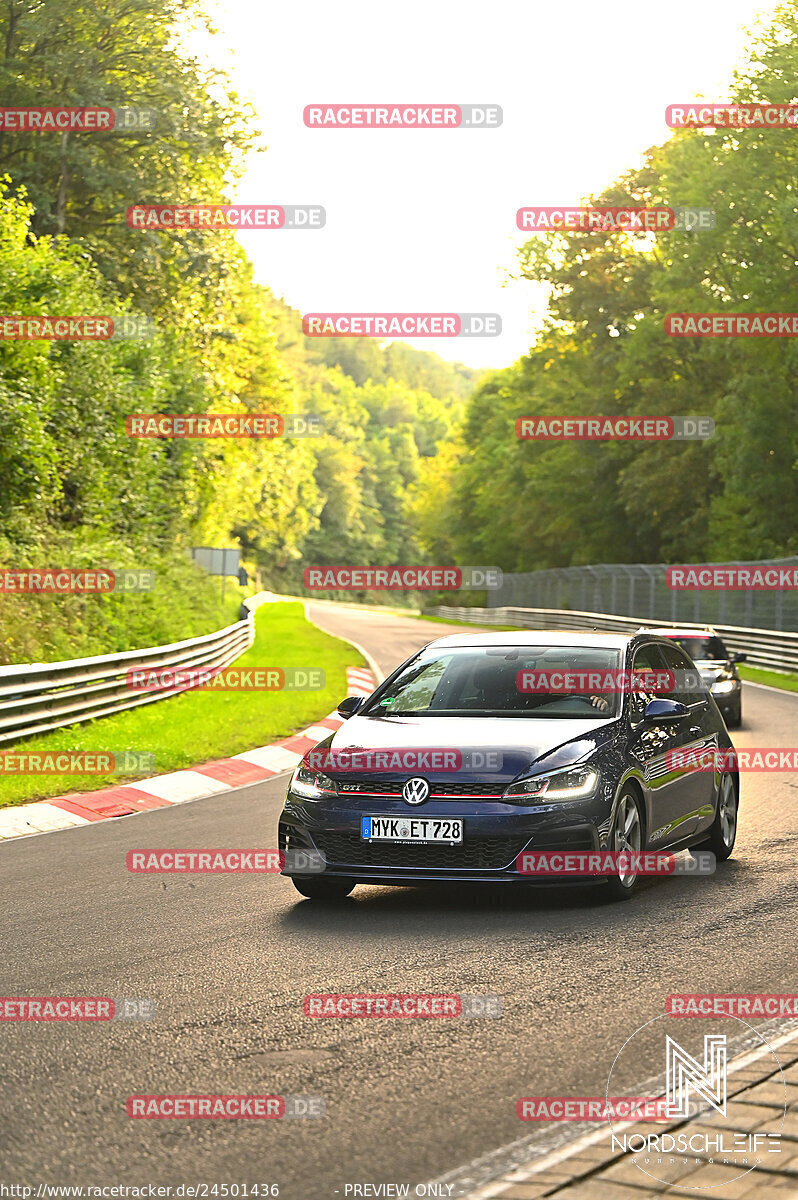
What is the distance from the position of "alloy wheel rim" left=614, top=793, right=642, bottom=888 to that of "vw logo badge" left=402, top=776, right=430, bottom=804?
112 centimetres

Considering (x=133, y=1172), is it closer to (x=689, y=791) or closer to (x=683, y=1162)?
(x=683, y=1162)

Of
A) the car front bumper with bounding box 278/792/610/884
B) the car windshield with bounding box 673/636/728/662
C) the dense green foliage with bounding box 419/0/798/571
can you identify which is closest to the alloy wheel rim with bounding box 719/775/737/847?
the car front bumper with bounding box 278/792/610/884

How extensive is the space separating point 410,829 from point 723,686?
14119mm

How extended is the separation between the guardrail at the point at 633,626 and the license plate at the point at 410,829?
8.88 ft

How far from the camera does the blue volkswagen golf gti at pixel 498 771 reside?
8062 millimetres

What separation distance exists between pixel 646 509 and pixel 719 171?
1580cm

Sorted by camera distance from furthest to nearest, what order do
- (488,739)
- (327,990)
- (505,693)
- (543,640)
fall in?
(543,640) < (505,693) < (488,739) < (327,990)

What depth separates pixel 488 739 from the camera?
27.6 feet

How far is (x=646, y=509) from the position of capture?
63812mm

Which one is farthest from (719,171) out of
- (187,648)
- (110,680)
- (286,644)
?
(110,680)

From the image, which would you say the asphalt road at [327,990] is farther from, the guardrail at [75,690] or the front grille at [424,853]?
the guardrail at [75,690]

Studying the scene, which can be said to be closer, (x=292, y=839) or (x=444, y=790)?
(x=444, y=790)

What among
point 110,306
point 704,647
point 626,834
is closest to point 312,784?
point 626,834

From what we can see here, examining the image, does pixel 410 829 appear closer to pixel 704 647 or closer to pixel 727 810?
pixel 727 810
